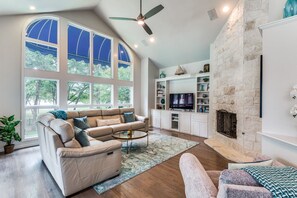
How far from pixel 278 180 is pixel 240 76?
3.13 m

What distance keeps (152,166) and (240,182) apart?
210cm

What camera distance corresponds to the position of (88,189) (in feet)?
7.18

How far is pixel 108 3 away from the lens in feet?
15.8

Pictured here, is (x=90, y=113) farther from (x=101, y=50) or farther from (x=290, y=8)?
(x=290, y=8)

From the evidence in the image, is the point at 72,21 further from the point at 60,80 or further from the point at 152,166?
the point at 152,166

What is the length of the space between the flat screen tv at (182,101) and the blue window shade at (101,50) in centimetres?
311

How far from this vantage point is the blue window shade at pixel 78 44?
16.3ft

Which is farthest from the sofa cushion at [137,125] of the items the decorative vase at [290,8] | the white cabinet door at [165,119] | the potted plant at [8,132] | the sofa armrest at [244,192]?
the decorative vase at [290,8]

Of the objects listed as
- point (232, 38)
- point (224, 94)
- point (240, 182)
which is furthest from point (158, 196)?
point (232, 38)

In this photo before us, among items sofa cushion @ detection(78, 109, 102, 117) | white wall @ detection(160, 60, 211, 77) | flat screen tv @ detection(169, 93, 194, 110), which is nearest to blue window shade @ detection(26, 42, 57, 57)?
sofa cushion @ detection(78, 109, 102, 117)

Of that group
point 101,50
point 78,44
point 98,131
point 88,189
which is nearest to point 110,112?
point 98,131

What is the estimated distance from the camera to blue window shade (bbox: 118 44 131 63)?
6.41 metres

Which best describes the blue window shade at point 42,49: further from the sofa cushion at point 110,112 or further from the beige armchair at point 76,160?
the beige armchair at point 76,160

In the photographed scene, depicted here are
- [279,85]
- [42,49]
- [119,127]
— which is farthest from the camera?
[119,127]
